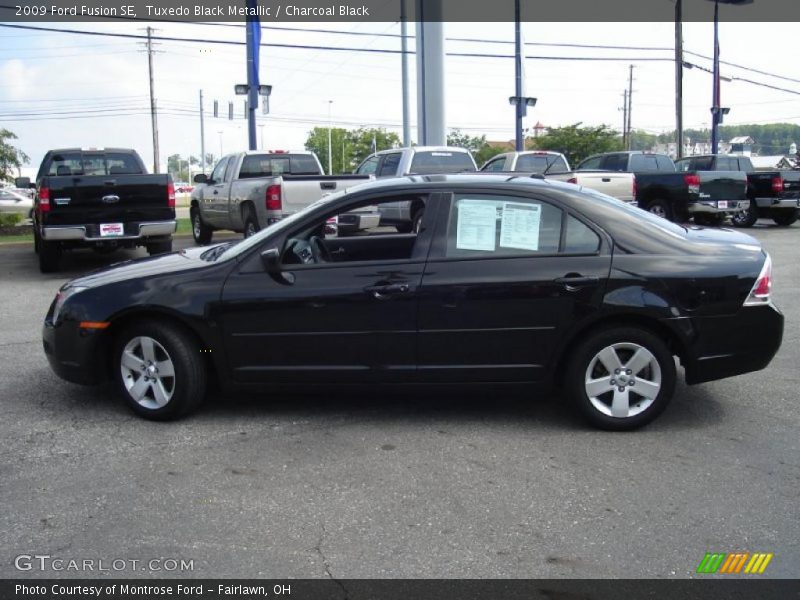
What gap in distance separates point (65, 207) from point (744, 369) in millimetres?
9771

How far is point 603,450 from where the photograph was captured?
4.92 metres

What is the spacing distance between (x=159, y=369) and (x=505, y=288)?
232 cm

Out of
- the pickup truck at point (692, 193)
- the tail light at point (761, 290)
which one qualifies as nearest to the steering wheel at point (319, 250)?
the tail light at point (761, 290)

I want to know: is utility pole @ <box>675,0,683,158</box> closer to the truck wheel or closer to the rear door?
the truck wheel

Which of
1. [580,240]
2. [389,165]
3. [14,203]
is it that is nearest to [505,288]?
[580,240]

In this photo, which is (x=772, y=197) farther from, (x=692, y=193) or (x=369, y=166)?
(x=369, y=166)

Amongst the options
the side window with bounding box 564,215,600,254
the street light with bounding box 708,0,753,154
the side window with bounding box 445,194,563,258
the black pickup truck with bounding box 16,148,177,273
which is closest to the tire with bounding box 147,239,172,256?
the black pickup truck with bounding box 16,148,177,273

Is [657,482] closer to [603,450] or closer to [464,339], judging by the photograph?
[603,450]

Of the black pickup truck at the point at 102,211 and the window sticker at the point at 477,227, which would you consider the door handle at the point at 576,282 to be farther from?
the black pickup truck at the point at 102,211

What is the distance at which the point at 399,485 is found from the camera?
4398mm

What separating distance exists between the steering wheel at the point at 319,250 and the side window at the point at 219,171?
10883mm

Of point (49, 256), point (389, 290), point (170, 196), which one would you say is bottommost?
point (49, 256)

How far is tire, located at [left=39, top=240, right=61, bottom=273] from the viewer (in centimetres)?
1249
